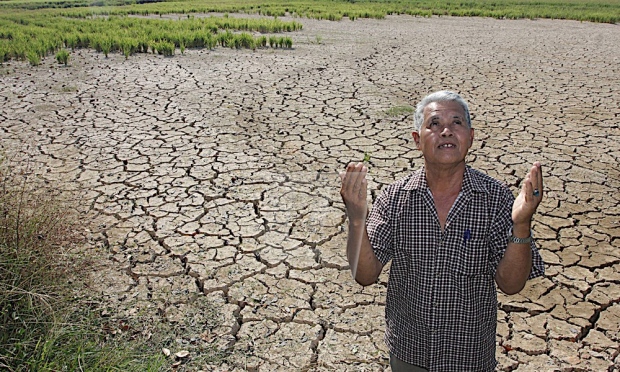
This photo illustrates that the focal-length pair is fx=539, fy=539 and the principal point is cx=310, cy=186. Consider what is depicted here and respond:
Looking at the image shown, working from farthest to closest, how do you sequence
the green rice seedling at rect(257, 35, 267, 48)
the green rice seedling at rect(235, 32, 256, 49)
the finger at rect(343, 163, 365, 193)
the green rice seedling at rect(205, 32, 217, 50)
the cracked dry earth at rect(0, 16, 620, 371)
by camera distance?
the green rice seedling at rect(257, 35, 267, 48), the green rice seedling at rect(235, 32, 256, 49), the green rice seedling at rect(205, 32, 217, 50), the cracked dry earth at rect(0, 16, 620, 371), the finger at rect(343, 163, 365, 193)

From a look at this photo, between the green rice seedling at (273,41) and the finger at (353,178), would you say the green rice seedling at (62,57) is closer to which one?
the green rice seedling at (273,41)

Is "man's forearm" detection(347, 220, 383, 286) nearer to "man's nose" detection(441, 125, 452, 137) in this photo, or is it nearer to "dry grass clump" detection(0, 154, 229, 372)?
"man's nose" detection(441, 125, 452, 137)

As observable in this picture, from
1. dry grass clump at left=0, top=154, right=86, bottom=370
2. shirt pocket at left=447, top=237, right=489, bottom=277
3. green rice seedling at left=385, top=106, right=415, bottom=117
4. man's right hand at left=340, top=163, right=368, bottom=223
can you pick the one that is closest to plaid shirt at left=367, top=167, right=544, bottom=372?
shirt pocket at left=447, top=237, right=489, bottom=277

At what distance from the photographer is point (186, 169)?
5.09 meters

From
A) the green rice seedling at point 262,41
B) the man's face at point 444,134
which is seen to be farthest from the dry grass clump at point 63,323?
the green rice seedling at point 262,41

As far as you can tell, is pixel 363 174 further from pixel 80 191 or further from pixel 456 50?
pixel 456 50

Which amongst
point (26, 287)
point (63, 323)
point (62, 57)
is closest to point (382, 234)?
point (63, 323)

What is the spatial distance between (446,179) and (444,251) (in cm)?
23

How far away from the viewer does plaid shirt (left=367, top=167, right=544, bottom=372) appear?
5.36 feet

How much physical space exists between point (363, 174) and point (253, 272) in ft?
6.82

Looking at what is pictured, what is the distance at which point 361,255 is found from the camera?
167 centimetres

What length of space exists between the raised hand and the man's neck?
0.92ft

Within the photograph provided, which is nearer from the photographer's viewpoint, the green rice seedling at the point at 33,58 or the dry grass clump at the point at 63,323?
the dry grass clump at the point at 63,323

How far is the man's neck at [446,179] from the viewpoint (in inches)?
67.6
